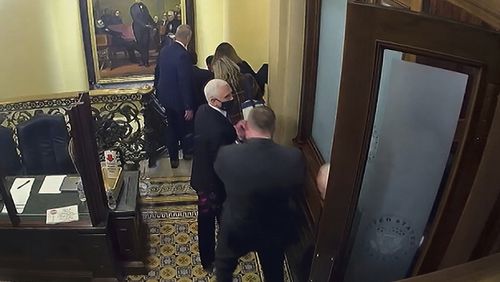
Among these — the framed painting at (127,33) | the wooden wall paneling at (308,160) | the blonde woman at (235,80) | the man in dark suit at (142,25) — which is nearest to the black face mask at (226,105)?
the blonde woman at (235,80)

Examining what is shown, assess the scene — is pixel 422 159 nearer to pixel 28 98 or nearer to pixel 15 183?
pixel 15 183

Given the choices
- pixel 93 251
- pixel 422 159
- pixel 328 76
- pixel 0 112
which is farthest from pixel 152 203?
pixel 422 159

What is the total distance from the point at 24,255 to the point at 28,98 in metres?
1.85

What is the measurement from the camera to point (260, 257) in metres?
3.61

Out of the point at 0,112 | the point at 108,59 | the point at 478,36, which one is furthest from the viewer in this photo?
the point at 108,59

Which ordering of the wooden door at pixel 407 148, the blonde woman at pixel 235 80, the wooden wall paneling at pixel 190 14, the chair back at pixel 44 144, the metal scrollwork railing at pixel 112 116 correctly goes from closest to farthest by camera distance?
the wooden door at pixel 407 148
the blonde woman at pixel 235 80
the chair back at pixel 44 144
the metal scrollwork railing at pixel 112 116
the wooden wall paneling at pixel 190 14

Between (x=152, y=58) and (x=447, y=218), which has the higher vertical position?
(x=447, y=218)

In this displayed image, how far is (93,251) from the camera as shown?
4.05m

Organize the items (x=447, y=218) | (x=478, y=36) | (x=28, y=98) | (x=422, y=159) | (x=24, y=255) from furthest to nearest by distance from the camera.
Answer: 1. (x=28, y=98)
2. (x=24, y=255)
3. (x=422, y=159)
4. (x=447, y=218)
5. (x=478, y=36)

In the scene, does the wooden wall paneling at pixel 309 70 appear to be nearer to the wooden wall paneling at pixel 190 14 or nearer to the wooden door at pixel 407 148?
the wooden door at pixel 407 148

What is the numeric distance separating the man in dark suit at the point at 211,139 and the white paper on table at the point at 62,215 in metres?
0.92

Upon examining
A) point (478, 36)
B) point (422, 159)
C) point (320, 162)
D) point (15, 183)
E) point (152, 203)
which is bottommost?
point (152, 203)

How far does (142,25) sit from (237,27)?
1.72 metres

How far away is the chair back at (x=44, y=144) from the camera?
185 inches
